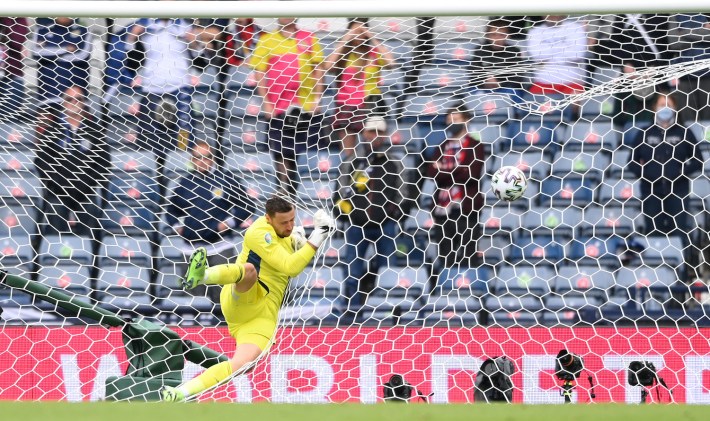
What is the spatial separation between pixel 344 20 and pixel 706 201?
219cm

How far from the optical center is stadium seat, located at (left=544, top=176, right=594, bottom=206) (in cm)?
616

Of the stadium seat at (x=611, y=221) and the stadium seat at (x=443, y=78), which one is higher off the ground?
the stadium seat at (x=443, y=78)

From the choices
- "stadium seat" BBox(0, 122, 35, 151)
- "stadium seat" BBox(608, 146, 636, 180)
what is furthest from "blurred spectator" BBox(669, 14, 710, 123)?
"stadium seat" BBox(0, 122, 35, 151)

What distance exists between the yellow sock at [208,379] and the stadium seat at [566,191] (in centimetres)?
204

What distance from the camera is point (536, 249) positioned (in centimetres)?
614

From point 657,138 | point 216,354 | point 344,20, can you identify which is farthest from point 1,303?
point 657,138

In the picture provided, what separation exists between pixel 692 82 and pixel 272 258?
2.38 meters

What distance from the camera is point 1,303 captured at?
19.0 ft

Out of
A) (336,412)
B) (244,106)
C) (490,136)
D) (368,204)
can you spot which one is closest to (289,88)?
(244,106)

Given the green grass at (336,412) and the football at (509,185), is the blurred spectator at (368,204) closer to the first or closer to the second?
the football at (509,185)

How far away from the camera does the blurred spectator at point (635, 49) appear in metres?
5.46

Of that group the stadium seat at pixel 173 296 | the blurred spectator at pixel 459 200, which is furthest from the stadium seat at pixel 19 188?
the blurred spectator at pixel 459 200

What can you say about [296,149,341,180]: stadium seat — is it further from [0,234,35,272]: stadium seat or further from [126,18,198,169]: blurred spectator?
[0,234,35,272]: stadium seat

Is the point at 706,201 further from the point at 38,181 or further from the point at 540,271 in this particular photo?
the point at 38,181
